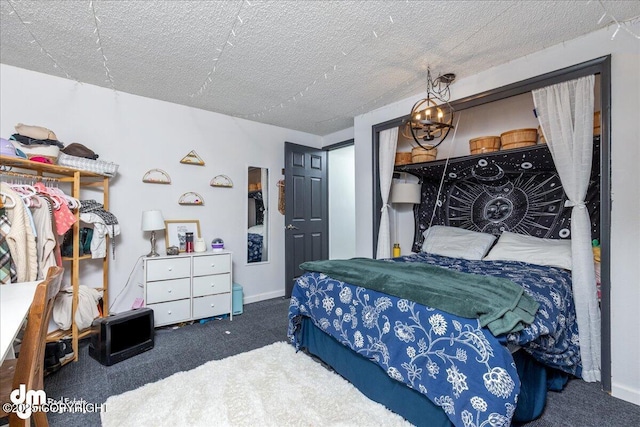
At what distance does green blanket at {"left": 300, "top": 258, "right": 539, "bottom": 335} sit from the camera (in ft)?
4.74

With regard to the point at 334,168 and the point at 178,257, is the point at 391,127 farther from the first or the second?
the point at 178,257

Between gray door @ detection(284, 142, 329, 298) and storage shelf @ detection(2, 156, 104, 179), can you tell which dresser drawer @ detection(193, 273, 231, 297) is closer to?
gray door @ detection(284, 142, 329, 298)

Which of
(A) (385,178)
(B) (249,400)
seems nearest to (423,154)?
(A) (385,178)

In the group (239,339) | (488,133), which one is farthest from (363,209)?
(239,339)

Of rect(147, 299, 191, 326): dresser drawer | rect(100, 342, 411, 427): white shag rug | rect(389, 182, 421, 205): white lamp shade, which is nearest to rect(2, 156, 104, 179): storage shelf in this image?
rect(147, 299, 191, 326): dresser drawer

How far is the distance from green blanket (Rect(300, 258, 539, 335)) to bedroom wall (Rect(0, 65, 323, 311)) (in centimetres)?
212

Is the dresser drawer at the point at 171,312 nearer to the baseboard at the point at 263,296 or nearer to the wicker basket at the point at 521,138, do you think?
the baseboard at the point at 263,296

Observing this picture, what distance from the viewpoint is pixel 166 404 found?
1849mm

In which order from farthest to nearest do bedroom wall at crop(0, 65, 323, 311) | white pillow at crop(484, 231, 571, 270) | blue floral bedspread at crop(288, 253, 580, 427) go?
bedroom wall at crop(0, 65, 323, 311) < white pillow at crop(484, 231, 571, 270) < blue floral bedspread at crop(288, 253, 580, 427)

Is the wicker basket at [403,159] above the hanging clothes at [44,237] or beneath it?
above

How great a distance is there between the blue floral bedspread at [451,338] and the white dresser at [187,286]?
122 cm

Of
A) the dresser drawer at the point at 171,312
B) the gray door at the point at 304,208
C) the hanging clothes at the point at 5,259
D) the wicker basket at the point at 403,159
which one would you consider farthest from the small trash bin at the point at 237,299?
the wicker basket at the point at 403,159

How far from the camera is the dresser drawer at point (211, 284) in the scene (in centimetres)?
327

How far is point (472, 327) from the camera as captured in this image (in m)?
1.43
